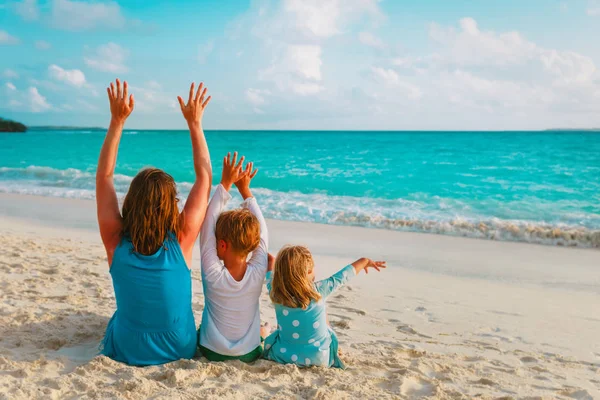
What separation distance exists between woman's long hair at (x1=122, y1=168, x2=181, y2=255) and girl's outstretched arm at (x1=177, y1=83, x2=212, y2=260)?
6.4 inches

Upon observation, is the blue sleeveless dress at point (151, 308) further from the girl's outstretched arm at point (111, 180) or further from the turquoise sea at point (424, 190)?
the turquoise sea at point (424, 190)

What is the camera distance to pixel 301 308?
3.33 m

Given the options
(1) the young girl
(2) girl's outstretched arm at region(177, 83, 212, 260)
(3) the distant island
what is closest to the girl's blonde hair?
(1) the young girl

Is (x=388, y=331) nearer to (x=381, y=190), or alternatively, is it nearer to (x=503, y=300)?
(x=503, y=300)

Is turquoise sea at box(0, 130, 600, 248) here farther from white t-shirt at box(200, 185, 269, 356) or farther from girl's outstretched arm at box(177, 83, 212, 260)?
girl's outstretched arm at box(177, 83, 212, 260)

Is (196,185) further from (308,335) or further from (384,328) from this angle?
(384,328)

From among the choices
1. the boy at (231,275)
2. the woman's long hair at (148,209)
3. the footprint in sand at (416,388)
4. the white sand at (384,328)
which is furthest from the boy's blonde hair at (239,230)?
the footprint in sand at (416,388)

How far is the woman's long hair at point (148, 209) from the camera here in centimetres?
308

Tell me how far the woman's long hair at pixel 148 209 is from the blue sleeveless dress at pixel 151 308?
0.26 ft

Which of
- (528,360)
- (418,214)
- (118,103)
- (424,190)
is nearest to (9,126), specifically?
(424,190)

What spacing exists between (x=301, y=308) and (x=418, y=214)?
9.65m

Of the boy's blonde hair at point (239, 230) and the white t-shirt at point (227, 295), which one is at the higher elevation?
the boy's blonde hair at point (239, 230)

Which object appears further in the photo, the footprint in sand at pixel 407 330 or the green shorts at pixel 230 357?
the footprint in sand at pixel 407 330

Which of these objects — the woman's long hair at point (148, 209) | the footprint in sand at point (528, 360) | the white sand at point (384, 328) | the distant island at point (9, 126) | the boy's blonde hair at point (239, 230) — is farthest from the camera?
the distant island at point (9, 126)
